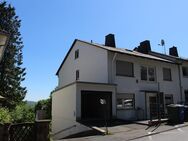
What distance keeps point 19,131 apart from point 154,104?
16728mm

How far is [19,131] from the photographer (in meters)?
10.8

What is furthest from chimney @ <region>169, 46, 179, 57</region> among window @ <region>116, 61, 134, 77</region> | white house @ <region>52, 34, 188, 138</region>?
window @ <region>116, 61, 134, 77</region>

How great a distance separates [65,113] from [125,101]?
5.64 m

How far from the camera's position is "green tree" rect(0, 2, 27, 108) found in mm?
36156

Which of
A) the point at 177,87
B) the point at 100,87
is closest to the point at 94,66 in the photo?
the point at 100,87

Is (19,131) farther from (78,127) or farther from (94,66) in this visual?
(94,66)

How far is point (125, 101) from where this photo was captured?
73.6ft

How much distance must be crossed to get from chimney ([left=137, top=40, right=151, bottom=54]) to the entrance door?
26.2 feet

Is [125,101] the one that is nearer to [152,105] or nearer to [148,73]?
[152,105]

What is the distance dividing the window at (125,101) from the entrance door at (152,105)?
1990 millimetres

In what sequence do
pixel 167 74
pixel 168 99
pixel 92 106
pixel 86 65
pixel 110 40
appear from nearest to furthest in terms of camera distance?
pixel 92 106, pixel 86 65, pixel 168 99, pixel 167 74, pixel 110 40

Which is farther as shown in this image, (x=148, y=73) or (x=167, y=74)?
(x=167, y=74)

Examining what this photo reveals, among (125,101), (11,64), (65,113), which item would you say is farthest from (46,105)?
(125,101)

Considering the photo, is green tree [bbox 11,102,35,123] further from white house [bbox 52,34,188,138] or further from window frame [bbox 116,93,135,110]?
window frame [bbox 116,93,135,110]
